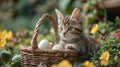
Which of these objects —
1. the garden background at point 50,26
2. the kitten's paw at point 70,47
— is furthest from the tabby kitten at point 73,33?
the garden background at point 50,26

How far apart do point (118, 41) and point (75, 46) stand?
0.33 meters

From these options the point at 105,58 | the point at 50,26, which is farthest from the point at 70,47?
the point at 50,26

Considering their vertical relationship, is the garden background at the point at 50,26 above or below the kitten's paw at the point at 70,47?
above

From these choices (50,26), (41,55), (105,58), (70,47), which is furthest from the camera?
(50,26)

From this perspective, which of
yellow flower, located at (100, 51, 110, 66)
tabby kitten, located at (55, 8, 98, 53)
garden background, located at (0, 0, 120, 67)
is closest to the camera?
yellow flower, located at (100, 51, 110, 66)

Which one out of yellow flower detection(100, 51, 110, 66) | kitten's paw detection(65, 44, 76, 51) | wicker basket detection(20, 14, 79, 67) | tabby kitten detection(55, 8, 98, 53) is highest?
tabby kitten detection(55, 8, 98, 53)

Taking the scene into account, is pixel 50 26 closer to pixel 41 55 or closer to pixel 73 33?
pixel 73 33

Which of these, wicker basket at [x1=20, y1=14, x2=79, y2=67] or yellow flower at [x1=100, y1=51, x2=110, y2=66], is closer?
yellow flower at [x1=100, y1=51, x2=110, y2=66]

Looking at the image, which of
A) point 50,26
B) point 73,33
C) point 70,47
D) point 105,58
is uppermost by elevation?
point 50,26

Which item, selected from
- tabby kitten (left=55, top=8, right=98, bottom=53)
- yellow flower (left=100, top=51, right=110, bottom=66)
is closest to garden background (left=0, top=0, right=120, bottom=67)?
yellow flower (left=100, top=51, right=110, bottom=66)

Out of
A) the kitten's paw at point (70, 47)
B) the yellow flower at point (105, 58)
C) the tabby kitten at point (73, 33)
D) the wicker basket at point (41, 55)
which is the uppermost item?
the tabby kitten at point (73, 33)

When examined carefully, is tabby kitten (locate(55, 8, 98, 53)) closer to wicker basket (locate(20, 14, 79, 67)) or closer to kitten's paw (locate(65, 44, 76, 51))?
kitten's paw (locate(65, 44, 76, 51))

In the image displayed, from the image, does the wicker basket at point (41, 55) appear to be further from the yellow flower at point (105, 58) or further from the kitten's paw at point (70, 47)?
the yellow flower at point (105, 58)

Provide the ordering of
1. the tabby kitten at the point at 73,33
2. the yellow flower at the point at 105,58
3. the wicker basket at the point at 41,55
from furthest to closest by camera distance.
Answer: the tabby kitten at the point at 73,33, the wicker basket at the point at 41,55, the yellow flower at the point at 105,58
